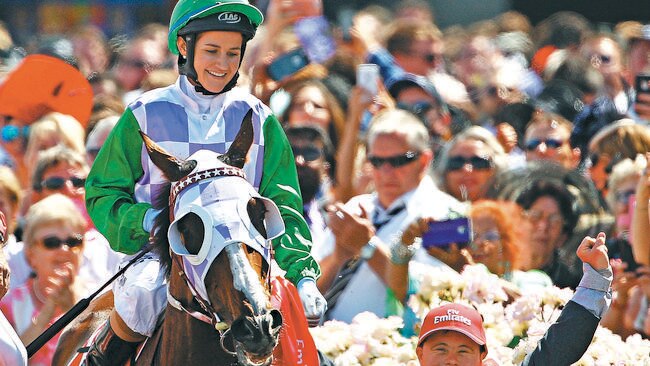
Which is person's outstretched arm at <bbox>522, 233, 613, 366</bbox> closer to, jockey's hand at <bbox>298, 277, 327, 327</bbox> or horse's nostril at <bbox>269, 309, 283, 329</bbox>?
jockey's hand at <bbox>298, 277, 327, 327</bbox>

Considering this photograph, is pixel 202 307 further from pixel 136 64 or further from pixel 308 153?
pixel 136 64

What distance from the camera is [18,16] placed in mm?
22281

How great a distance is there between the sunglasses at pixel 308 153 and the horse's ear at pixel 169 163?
428 cm

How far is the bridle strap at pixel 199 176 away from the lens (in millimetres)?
4711

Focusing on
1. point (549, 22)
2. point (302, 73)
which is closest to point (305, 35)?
point (302, 73)

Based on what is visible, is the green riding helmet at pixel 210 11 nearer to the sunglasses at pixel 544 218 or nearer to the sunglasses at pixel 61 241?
the sunglasses at pixel 61 241

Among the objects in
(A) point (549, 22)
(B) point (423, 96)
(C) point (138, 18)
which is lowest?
(B) point (423, 96)

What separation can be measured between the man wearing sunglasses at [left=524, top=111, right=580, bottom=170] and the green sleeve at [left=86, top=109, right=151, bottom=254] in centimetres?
513

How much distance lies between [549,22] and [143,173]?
13063mm

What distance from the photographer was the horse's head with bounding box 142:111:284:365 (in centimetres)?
437

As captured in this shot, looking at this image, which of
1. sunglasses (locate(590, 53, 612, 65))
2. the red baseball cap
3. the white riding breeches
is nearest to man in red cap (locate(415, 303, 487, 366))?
the red baseball cap

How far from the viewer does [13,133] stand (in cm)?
1055

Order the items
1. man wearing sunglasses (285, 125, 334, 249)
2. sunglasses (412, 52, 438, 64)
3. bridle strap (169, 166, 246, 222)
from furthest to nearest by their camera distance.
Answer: sunglasses (412, 52, 438, 64) → man wearing sunglasses (285, 125, 334, 249) → bridle strap (169, 166, 246, 222)

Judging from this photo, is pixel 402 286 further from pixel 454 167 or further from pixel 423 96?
pixel 423 96
